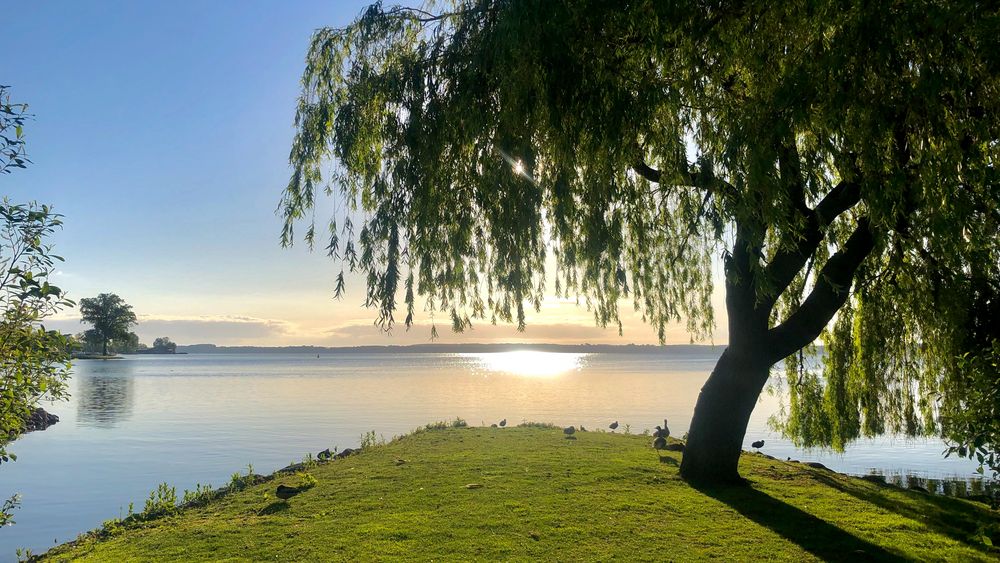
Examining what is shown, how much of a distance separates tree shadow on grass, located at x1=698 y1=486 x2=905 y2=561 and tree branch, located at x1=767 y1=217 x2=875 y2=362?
2.51 m

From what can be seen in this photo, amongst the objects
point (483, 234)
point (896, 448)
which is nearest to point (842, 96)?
point (483, 234)

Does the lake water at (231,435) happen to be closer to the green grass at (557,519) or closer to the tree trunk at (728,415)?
the green grass at (557,519)

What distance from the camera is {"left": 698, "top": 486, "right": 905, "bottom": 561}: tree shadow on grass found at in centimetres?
767

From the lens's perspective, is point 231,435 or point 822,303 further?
point 231,435

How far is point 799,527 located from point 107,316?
131 metres

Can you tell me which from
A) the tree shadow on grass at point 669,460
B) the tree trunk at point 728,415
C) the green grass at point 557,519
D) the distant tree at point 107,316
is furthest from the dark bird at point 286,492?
the distant tree at point 107,316

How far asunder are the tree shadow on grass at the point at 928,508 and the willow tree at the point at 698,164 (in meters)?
1.34

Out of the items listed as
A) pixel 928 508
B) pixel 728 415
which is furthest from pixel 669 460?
pixel 928 508

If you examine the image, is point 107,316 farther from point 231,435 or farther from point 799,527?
point 799,527

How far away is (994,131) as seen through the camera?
662 centimetres

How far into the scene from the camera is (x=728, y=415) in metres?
11.2

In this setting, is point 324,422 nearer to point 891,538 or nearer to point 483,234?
point 483,234

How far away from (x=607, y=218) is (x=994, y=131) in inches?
→ 169

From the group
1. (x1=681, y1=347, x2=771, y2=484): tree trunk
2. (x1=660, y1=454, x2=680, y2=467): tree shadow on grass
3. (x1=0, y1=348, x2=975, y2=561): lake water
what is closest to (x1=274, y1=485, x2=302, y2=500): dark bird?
(x1=0, y1=348, x2=975, y2=561): lake water
